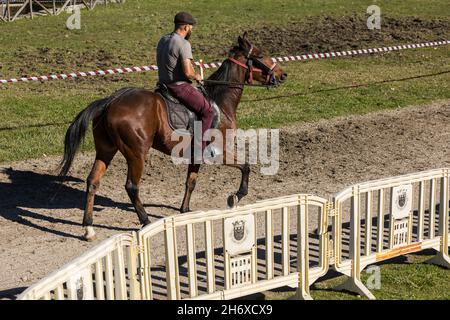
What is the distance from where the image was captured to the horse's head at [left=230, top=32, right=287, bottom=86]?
38.1 ft

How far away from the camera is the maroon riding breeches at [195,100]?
10.6 meters

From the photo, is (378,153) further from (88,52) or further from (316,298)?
(88,52)

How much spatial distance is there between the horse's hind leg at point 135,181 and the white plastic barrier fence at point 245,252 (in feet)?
1.84

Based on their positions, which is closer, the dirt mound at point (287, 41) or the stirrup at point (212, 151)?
the stirrup at point (212, 151)

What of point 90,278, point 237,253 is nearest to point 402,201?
point 237,253

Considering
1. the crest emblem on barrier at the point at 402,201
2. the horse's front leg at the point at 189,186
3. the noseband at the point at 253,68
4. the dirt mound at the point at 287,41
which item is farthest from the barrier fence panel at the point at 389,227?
the dirt mound at the point at 287,41

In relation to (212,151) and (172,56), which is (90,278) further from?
(212,151)

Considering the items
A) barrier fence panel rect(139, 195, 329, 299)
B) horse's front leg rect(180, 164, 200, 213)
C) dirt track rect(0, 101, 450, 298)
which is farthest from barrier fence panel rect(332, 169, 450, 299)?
dirt track rect(0, 101, 450, 298)

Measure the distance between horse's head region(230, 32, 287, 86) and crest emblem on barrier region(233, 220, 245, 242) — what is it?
452 cm

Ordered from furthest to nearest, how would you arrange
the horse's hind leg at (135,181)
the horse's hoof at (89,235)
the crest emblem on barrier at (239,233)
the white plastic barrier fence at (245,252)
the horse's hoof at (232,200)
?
the horse's hoof at (232,200) → the horse's hind leg at (135,181) → the horse's hoof at (89,235) → the crest emblem on barrier at (239,233) → the white plastic barrier fence at (245,252)

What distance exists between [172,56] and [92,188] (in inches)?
85.4

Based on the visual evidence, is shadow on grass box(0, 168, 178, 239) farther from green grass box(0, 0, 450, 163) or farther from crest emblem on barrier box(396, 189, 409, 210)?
crest emblem on barrier box(396, 189, 409, 210)

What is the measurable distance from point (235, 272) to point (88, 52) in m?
17.0

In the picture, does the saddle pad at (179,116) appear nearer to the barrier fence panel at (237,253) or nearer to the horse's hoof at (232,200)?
the horse's hoof at (232,200)
